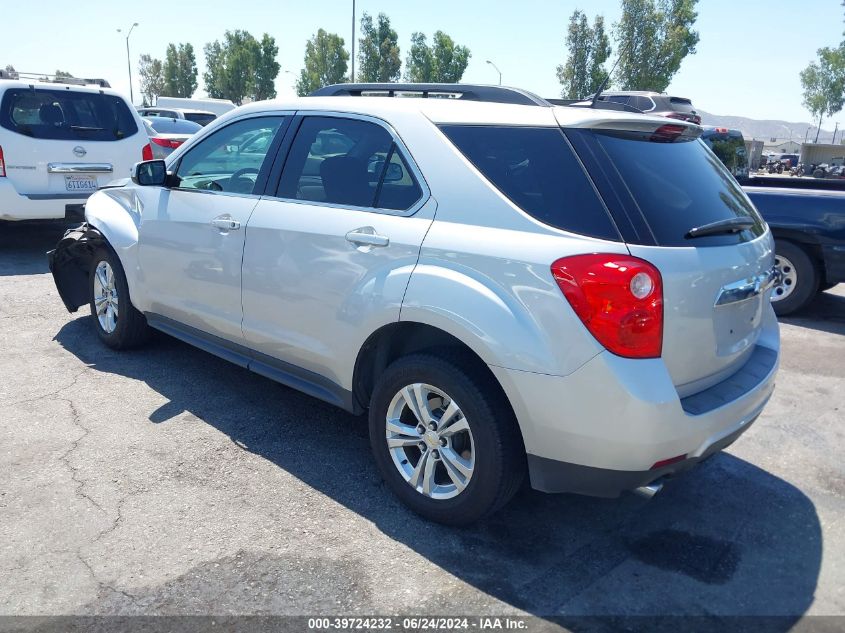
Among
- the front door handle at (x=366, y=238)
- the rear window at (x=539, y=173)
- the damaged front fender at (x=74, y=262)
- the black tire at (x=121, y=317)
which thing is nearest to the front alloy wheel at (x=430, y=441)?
the front door handle at (x=366, y=238)

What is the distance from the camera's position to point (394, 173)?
10.7 ft

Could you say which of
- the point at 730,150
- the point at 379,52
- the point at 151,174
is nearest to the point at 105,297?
the point at 151,174

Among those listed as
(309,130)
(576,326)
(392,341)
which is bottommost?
(392,341)

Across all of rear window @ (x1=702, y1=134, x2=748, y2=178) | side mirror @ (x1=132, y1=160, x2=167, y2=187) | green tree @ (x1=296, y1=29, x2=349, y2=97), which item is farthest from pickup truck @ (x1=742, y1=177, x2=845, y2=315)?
green tree @ (x1=296, y1=29, x2=349, y2=97)

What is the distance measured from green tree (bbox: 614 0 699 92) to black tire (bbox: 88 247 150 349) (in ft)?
133

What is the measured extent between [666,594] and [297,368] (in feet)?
6.73

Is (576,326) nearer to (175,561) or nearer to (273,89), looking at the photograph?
(175,561)

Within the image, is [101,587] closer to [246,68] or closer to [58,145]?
[58,145]

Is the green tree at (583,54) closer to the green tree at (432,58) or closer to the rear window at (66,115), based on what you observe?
the green tree at (432,58)

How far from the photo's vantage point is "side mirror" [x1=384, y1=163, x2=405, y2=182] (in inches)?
127

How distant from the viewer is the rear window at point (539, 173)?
2.69m

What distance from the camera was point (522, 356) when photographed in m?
2.66

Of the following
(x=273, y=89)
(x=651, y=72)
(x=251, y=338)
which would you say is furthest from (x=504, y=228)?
(x=273, y=89)

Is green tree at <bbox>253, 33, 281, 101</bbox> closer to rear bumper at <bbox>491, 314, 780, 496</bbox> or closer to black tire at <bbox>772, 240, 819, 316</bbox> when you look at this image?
black tire at <bbox>772, 240, 819, 316</bbox>
